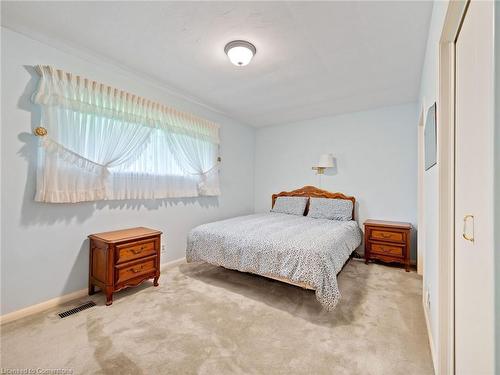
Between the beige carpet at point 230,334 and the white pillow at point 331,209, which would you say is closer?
the beige carpet at point 230,334

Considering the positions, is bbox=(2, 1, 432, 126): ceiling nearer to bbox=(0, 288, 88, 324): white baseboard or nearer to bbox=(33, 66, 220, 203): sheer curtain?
bbox=(33, 66, 220, 203): sheer curtain

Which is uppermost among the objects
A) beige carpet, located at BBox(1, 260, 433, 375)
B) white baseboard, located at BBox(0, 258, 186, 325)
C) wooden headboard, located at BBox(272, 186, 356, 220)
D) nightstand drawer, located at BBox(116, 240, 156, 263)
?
wooden headboard, located at BBox(272, 186, 356, 220)

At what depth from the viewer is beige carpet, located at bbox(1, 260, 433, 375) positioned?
1.51 m

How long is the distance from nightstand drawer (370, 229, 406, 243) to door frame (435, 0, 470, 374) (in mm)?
2195

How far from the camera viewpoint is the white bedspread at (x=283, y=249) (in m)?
2.04

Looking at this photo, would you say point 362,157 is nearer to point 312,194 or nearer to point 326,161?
point 326,161

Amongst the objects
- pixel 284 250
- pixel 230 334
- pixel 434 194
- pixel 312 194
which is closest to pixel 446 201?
pixel 434 194

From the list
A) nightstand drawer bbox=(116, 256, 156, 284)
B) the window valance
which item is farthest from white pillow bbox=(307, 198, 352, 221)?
nightstand drawer bbox=(116, 256, 156, 284)

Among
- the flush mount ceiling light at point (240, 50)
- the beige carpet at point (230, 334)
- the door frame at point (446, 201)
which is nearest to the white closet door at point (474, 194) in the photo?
the door frame at point (446, 201)

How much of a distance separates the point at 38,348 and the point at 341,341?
7.17 ft

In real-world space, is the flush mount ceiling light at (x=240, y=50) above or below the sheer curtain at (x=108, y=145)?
above

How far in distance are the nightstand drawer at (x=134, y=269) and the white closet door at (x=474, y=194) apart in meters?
2.58

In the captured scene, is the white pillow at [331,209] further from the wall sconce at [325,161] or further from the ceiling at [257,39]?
the ceiling at [257,39]

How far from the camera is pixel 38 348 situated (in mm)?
1648
